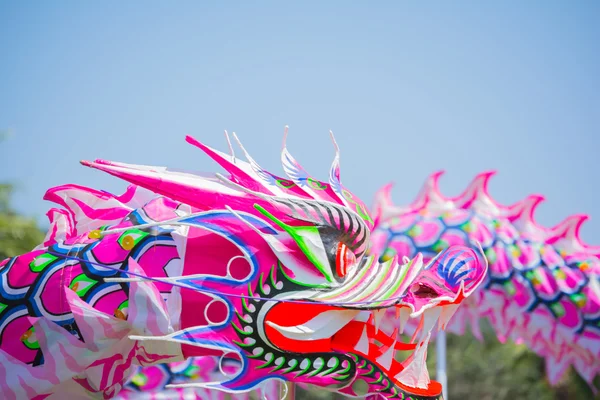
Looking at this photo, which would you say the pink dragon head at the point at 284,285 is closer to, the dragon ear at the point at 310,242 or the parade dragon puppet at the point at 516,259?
the dragon ear at the point at 310,242

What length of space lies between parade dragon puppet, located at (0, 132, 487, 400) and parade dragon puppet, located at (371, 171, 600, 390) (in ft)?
10.0

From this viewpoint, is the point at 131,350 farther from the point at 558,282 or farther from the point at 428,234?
the point at 558,282

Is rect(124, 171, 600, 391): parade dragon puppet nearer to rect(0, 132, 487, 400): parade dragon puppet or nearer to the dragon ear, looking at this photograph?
rect(0, 132, 487, 400): parade dragon puppet

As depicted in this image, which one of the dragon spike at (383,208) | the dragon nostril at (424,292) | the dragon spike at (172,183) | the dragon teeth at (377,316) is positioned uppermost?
the dragon spike at (383,208)

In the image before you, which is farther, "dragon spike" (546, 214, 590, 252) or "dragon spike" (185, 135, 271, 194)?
"dragon spike" (546, 214, 590, 252)

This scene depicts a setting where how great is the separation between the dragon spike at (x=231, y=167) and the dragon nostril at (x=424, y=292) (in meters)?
0.90

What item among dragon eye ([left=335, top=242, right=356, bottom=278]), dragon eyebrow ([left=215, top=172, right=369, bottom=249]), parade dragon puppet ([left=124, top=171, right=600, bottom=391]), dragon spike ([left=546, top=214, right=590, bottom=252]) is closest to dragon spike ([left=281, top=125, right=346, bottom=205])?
dragon eyebrow ([left=215, top=172, right=369, bottom=249])

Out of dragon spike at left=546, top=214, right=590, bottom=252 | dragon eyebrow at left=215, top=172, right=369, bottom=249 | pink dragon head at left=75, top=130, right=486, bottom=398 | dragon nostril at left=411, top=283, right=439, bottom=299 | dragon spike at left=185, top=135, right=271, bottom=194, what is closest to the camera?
pink dragon head at left=75, top=130, right=486, bottom=398

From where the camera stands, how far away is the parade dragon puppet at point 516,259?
22.4ft

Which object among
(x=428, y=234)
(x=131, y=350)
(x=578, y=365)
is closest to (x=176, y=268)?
(x=131, y=350)

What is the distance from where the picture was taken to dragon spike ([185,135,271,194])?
3.68m

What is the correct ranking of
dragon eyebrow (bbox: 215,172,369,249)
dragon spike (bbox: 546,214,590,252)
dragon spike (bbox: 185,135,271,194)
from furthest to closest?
dragon spike (bbox: 546,214,590,252)
dragon spike (bbox: 185,135,271,194)
dragon eyebrow (bbox: 215,172,369,249)

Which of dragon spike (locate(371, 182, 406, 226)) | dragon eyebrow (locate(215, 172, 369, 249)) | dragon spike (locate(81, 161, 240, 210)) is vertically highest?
dragon spike (locate(371, 182, 406, 226))

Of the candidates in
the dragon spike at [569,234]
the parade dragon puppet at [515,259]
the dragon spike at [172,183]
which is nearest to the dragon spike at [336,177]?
the dragon spike at [172,183]
